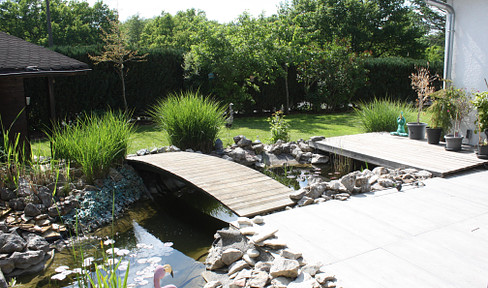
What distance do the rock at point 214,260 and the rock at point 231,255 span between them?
8 cm

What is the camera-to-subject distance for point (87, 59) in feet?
35.6

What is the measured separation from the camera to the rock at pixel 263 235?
3.59 metres

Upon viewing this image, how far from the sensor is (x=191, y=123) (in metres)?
7.47

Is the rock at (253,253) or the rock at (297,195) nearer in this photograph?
the rock at (253,253)

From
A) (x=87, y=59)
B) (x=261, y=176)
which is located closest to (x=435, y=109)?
(x=261, y=176)

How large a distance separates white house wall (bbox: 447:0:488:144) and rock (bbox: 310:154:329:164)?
263 centimetres

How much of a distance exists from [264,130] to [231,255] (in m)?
7.19

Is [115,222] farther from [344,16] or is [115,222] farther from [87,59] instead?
[344,16]

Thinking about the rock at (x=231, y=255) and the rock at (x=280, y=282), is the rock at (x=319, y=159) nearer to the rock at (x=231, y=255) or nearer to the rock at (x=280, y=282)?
the rock at (x=231, y=255)

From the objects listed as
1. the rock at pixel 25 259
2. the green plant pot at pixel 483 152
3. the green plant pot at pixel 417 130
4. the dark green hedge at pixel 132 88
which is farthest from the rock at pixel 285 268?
the dark green hedge at pixel 132 88

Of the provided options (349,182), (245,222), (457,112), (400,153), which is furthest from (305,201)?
(457,112)

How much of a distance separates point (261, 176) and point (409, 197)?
1.88m

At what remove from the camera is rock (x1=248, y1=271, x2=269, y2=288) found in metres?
3.07

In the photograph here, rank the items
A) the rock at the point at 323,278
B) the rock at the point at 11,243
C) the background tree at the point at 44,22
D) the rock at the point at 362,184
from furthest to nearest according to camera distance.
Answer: the background tree at the point at 44,22
the rock at the point at 362,184
the rock at the point at 11,243
the rock at the point at 323,278
